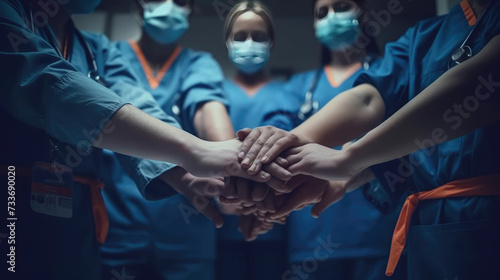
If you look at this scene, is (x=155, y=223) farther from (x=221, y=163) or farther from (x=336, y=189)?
(x=336, y=189)

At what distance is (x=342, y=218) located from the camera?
3.36 ft

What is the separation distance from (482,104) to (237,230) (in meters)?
0.68

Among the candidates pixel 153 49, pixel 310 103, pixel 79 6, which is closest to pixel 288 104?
pixel 310 103

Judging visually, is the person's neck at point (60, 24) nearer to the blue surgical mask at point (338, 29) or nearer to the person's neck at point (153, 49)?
the person's neck at point (153, 49)

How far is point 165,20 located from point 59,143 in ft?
1.56

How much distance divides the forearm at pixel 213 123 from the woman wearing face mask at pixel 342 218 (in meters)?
0.13

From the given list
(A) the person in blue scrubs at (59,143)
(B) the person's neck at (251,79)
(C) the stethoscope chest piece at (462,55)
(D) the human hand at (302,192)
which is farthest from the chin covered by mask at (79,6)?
(C) the stethoscope chest piece at (462,55)

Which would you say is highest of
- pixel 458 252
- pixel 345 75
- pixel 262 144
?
pixel 345 75

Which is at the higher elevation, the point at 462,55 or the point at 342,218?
the point at 462,55

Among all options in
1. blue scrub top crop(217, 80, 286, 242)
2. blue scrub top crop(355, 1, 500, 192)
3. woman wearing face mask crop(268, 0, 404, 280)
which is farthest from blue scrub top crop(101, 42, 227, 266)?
blue scrub top crop(355, 1, 500, 192)

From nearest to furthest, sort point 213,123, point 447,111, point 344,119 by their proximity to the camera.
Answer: point 447,111 < point 344,119 < point 213,123

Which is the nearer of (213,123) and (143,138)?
(143,138)

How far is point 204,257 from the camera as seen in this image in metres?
0.99

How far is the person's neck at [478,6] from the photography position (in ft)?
2.33
